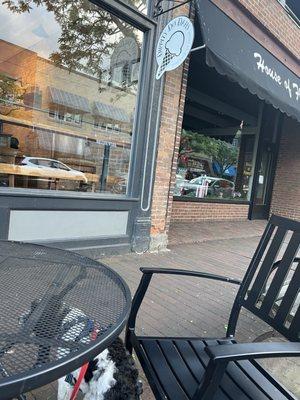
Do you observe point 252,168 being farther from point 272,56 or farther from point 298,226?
point 298,226

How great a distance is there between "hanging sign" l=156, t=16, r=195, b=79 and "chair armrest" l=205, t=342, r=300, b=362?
336cm

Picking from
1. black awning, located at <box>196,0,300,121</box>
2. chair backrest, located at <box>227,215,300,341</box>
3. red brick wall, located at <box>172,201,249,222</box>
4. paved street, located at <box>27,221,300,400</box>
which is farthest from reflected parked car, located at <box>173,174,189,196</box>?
chair backrest, located at <box>227,215,300,341</box>

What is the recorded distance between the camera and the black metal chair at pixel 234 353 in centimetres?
111

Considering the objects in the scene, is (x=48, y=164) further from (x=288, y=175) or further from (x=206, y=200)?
(x=288, y=175)

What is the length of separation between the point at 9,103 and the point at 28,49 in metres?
1.22

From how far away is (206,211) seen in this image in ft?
27.0

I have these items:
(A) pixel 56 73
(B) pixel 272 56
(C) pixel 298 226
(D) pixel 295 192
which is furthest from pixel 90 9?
(D) pixel 295 192

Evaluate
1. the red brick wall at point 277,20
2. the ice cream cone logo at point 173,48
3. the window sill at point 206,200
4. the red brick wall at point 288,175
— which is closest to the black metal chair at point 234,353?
the ice cream cone logo at point 173,48

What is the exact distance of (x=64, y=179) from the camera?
15.3 feet

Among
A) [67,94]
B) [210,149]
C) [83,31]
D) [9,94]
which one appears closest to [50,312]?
[9,94]

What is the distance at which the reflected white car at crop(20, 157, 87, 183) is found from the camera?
470 centimetres

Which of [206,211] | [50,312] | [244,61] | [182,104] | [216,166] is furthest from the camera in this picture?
[216,166]

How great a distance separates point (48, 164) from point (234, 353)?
4.25m

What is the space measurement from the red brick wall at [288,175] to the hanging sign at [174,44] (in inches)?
264
